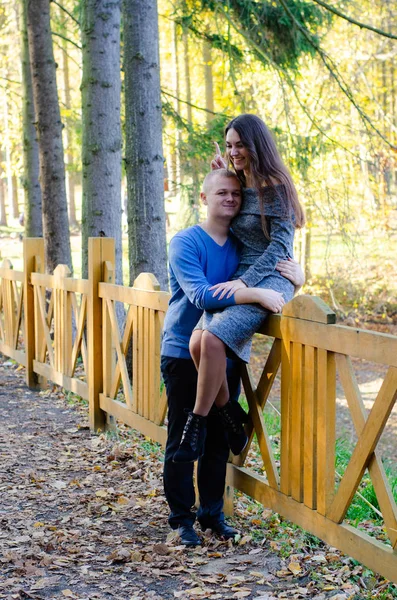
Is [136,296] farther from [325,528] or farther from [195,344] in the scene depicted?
[325,528]

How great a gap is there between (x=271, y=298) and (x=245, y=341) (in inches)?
9.9

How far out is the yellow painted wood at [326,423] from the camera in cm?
336

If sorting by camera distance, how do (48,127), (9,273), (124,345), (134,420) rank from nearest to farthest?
(134,420) → (124,345) → (9,273) → (48,127)

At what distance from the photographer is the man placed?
3717 mm

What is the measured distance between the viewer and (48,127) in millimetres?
9578

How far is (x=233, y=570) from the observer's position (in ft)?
12.0

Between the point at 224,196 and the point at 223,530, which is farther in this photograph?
the point at 223,530

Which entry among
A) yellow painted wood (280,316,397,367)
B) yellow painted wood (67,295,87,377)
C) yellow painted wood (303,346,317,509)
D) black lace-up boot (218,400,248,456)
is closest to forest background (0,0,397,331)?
yellow painted wood (67,295,87,377)

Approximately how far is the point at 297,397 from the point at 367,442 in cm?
55

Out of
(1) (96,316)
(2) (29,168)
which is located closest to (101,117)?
(1) (96,316)

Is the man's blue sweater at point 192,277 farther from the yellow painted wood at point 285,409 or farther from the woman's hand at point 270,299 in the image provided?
the yellow painted wood at point 285,409

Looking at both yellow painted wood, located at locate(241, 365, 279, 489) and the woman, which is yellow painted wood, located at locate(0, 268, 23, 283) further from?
the woman

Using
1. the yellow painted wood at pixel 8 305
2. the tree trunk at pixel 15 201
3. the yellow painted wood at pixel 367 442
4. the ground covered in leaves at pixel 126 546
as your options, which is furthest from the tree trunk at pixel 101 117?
the tree trunk at pixel 15 201

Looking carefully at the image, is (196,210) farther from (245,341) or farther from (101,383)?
(245,341)
